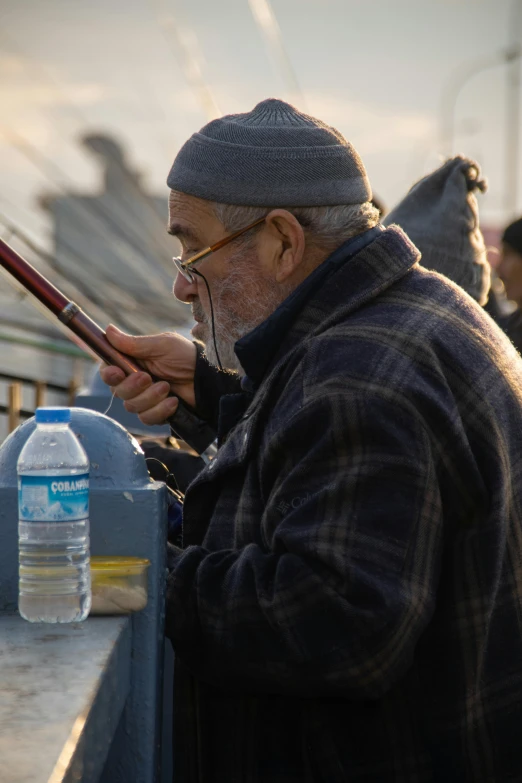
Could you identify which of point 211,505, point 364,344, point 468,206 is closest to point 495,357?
point 364,344

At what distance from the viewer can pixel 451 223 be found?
4012 millimetres

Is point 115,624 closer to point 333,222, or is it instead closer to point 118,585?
point 118,585

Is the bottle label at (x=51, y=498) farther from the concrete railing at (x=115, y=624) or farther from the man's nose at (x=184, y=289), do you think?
the man's nose at (x=184, y=289)

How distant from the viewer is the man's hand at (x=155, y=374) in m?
2.80

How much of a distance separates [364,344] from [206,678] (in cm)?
65

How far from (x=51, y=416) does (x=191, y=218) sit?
0.81 metres

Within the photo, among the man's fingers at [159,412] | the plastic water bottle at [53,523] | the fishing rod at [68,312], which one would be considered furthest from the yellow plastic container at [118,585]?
the man's fingers at [159,412]

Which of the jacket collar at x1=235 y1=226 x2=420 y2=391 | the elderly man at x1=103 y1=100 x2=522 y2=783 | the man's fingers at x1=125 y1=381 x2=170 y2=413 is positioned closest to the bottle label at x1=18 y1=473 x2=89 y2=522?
the elderly man at x1=103 y1=100 x2=522 y2=783

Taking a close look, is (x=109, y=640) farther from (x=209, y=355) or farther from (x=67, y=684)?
(x=209, y=355)

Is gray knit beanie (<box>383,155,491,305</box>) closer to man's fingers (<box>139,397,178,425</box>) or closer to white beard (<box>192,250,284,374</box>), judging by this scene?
man's fingers (<box>139,397,178,425</box>)

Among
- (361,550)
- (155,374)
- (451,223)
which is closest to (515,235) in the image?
(451,223)

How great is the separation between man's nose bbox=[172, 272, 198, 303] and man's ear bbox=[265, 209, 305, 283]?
0.91 ft

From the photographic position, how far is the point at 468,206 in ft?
13.4

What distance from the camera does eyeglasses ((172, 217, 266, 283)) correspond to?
222 cm
